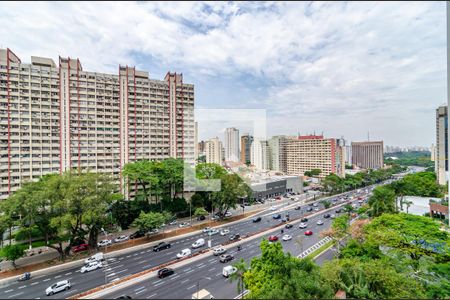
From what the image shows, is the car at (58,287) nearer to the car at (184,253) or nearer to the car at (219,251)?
the car at (184,253)

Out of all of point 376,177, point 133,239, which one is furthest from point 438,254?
point 376,177

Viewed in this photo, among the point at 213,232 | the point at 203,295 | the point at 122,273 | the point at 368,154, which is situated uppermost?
the point at 368,154

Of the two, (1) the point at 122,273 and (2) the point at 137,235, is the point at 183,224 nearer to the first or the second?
(2) the point at 137,235

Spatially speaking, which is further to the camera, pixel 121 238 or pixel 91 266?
pixel 121 238

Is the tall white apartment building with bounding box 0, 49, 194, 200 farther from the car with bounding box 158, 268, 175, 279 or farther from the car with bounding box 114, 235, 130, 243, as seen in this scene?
the car with bounding box 158, 268, 175, 279

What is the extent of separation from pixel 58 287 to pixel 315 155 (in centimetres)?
4693

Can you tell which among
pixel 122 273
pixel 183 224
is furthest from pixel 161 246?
pixel 183 224

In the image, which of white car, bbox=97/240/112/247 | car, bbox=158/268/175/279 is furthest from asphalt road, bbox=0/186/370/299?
white car, bbox=97/240/112/247

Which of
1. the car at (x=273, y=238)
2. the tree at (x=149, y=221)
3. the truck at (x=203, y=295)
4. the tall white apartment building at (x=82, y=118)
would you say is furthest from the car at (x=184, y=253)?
the tall white apartment building at (x=82, y=118)

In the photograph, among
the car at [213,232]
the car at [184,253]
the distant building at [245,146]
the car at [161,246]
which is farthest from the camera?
the distant building at [245,146]

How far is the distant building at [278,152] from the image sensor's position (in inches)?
1994

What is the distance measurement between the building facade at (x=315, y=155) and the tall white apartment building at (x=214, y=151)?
96.0 feet

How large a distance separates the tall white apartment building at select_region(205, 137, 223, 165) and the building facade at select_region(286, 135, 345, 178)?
29263 millimetres

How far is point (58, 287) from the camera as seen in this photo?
11055 mm
